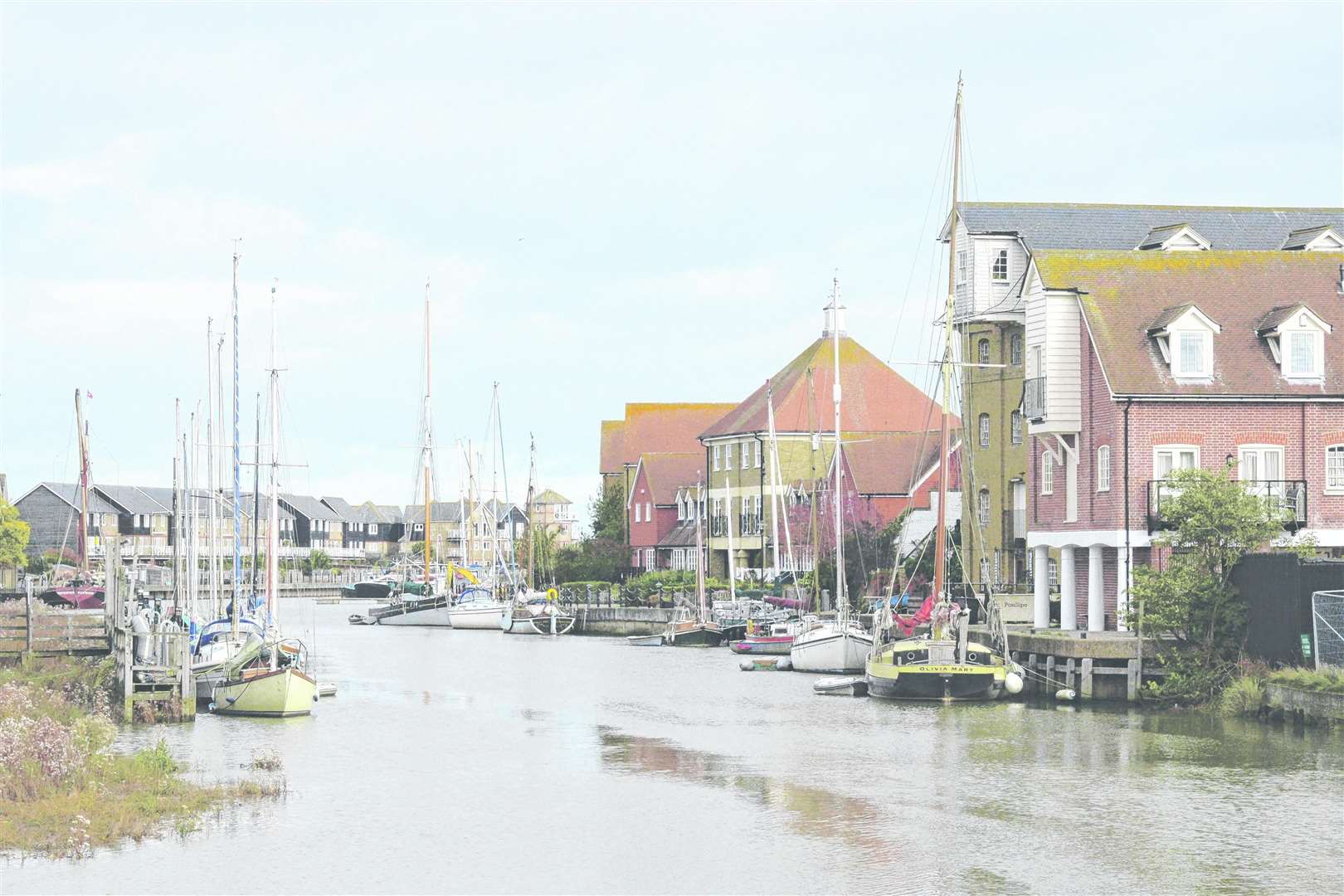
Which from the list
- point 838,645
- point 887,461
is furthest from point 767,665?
point 887,461

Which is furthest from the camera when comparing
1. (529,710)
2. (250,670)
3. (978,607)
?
(978,607)

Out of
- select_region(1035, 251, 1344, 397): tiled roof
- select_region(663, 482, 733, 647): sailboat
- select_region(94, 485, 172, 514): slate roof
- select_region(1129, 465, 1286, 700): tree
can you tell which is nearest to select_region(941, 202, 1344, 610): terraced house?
select_region(1035, 251, 1344, 397): tiled roof

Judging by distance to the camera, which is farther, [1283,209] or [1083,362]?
[1283,209]

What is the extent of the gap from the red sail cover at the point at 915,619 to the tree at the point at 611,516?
192ft

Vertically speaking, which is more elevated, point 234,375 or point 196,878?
point 234,375

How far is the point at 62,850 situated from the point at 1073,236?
4720cm

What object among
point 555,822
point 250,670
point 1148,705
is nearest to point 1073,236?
point 1148,705

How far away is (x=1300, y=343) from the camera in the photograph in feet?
165

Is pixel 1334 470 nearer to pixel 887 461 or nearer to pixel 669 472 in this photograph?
pixel 887 461

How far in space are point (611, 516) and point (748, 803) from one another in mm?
93557

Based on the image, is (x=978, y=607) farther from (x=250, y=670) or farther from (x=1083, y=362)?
(x=250, y=670)

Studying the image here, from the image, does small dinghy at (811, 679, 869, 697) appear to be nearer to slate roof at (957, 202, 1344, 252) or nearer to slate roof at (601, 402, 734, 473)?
slate roof at (957, 202, 1344, 252)

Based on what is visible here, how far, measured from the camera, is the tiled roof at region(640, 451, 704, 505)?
116 meters

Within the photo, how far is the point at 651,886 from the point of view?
82.1ft
